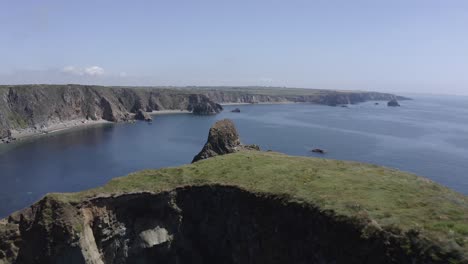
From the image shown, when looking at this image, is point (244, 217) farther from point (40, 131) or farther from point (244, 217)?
point (40, 131)

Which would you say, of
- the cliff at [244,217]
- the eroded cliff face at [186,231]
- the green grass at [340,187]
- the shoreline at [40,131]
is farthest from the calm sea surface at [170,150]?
the green grass at [340,187]

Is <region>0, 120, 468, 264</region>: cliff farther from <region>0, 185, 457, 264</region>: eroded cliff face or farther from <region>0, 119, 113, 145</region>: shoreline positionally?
<region>0, 119, 113, 145</region>: shoreline

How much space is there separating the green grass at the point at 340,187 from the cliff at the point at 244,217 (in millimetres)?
95

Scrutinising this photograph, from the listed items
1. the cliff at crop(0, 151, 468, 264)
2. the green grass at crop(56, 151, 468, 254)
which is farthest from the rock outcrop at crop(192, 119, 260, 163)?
the cliff at crop(0, 151, 468, 264)

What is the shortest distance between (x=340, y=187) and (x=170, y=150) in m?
101

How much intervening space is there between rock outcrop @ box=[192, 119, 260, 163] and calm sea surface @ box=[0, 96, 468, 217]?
35.5m

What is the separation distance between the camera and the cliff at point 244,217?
26359 millimetres

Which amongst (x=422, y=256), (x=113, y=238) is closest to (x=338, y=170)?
(x=422, y=256)

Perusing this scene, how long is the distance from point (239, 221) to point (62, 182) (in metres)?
68.0

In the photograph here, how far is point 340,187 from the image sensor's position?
33.3m

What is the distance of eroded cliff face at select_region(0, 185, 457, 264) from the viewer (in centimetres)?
2873

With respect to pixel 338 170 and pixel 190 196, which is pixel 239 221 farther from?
pixel 338 170

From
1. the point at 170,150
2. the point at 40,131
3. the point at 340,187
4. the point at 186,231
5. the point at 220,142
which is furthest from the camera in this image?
the point at 40,131

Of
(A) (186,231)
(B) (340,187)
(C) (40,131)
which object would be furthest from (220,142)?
(C) (40,131)
